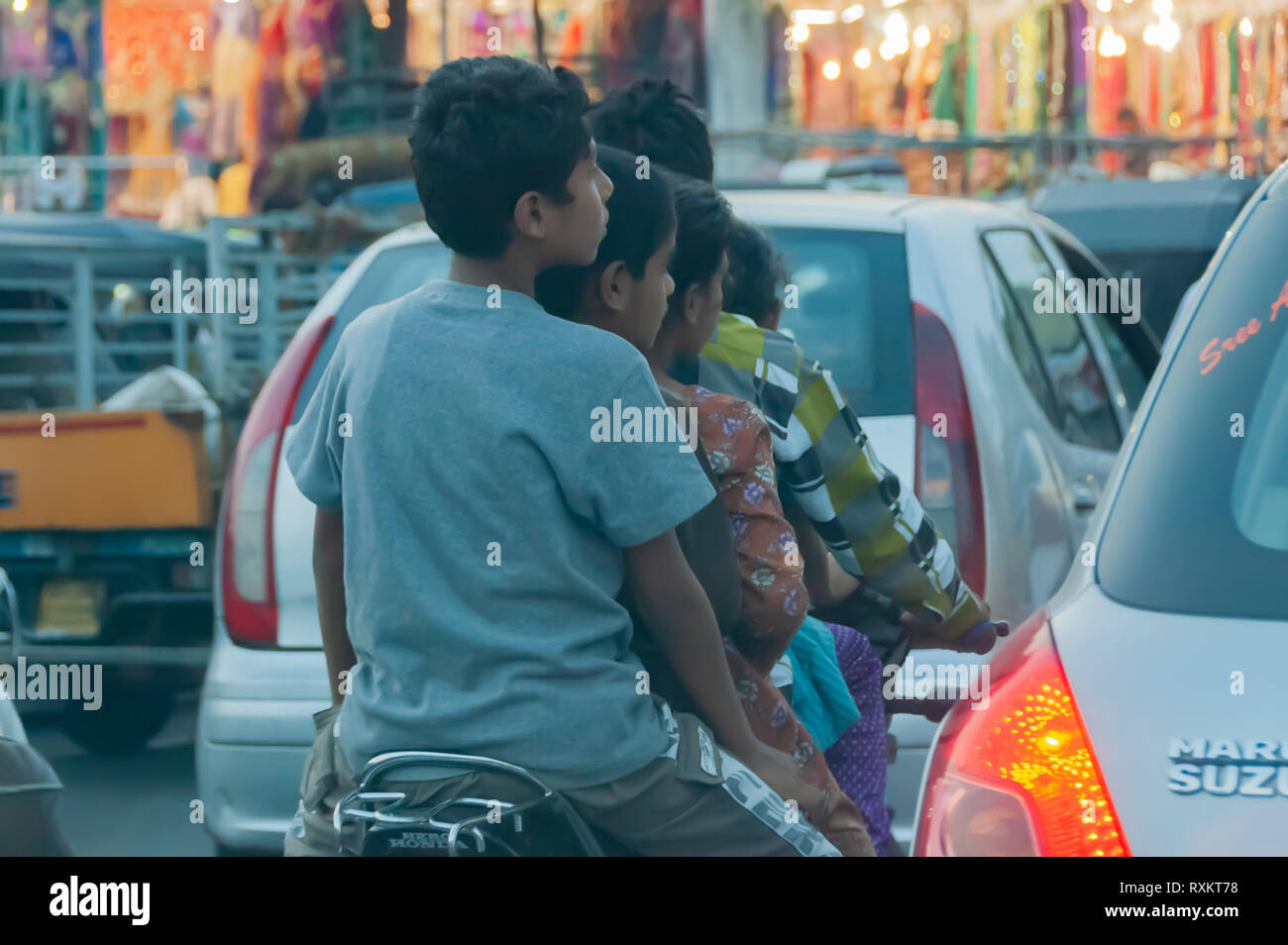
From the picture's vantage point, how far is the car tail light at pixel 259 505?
12.7 feet

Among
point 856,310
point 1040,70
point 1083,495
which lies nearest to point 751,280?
point 856,310

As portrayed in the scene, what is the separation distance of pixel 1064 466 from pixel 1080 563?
2.02 meters

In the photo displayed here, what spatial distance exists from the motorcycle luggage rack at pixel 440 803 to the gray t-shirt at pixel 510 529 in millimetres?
30

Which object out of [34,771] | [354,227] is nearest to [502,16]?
[354,227]

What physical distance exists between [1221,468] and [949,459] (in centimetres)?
176

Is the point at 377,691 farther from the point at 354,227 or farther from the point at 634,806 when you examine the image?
the point at 354,227

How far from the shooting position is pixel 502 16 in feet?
54.5
